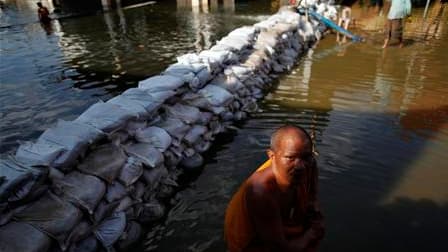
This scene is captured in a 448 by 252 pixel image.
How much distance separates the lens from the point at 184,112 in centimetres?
503

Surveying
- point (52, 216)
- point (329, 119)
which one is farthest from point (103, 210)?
point (329, 119)

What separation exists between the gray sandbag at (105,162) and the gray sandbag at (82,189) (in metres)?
0.07

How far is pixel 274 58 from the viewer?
8.73 m

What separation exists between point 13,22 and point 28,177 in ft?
57.3

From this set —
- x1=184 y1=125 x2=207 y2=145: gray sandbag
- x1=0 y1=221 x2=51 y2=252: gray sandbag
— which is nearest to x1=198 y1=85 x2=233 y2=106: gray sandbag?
x1=184 y1=125 x2=207 y2=145: gray sandbag

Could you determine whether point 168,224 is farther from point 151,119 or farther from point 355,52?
point 355,52

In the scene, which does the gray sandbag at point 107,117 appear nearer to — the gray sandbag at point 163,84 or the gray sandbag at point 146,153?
the gray sandbag at point 146,153

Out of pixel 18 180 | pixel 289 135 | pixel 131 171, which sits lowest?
pixel 131 171

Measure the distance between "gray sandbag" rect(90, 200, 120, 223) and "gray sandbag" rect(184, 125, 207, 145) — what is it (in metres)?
1.58

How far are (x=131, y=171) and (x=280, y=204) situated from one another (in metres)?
2.06

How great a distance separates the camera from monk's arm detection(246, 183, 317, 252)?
1860mm

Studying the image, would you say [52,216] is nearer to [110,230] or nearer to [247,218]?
[110,230]

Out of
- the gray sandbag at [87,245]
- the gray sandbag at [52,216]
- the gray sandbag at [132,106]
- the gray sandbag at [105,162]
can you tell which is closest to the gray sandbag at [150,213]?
the gray sandbag at [105,162]

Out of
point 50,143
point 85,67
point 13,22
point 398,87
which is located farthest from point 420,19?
point 13,22
